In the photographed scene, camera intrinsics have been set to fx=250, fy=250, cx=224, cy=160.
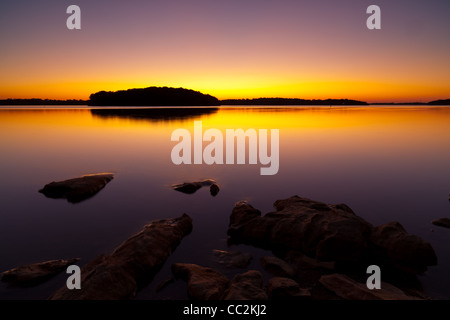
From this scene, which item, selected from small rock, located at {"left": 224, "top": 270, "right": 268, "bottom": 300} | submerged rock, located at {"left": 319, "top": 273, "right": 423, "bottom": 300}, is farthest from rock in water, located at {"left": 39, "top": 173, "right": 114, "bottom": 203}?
submerged rock, located at {"left": 319, "top": 273, "right": 423, "bottom": 300}

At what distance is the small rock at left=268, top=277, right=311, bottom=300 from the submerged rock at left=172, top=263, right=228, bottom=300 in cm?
122

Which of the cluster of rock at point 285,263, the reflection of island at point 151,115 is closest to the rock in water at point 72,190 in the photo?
the cluster of rock at point 285,263

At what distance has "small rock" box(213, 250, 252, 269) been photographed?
301 inches

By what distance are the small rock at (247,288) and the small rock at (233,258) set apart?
1.05m

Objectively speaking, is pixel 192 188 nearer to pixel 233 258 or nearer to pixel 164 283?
pixel 233 258

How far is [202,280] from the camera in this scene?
6.39m

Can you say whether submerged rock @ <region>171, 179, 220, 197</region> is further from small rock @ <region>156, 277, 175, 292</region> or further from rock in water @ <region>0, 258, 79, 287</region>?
A: rock in water @ <region>0, 258, 79, 287</region>

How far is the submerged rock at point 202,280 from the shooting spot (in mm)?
5938

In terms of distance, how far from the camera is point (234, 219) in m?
10.3

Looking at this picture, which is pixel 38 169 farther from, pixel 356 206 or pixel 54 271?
pixel 356 206

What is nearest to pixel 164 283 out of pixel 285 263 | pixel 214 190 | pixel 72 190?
pixel 285 263

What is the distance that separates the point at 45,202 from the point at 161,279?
971 centimetres

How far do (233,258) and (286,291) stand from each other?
2.27 m
